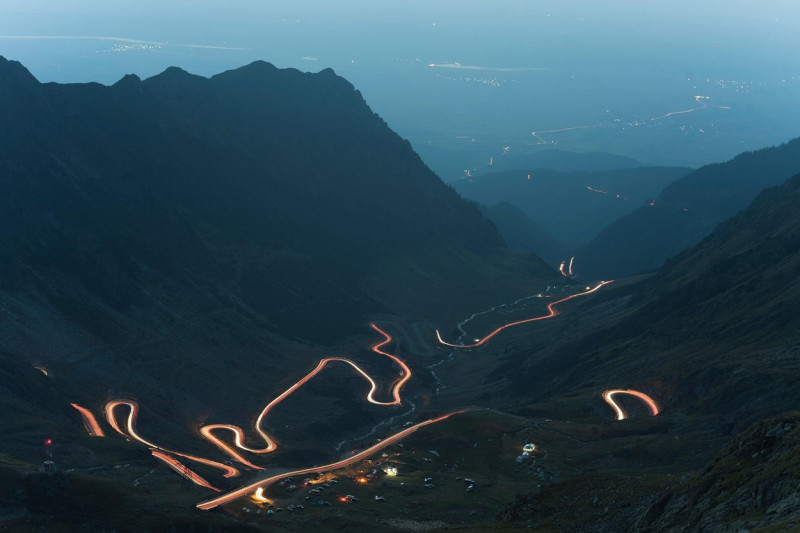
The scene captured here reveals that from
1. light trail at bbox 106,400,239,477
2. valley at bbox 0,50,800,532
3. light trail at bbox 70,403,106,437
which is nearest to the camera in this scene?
valley at bbox 0,50,800,532

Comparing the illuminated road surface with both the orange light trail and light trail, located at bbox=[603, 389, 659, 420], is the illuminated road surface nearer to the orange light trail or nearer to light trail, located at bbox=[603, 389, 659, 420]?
the orange light trail

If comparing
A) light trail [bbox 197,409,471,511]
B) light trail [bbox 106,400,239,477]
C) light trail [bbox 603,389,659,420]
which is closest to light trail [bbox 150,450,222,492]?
light trail [bbox 106,400,239,477]

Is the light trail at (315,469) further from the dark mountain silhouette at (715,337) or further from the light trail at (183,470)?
the dark mountain silhouette at (715,337)

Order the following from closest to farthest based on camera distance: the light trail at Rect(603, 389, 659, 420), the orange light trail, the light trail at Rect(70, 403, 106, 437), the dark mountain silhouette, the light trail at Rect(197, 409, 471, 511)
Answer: the light trail at Rect(197, 409, 471, 511) → the dark mountain silhouette → the light trail at Rect(70, 403, 106, 437) → the light trail at Rect(603, 389, 659, 420) → the orange light trail

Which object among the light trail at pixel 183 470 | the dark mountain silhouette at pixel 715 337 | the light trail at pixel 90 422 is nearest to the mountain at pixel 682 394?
the dark mountain silhouette at pixel 715 337

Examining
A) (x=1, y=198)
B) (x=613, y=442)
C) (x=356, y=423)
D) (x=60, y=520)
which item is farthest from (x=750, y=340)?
(x=1, y=198)
